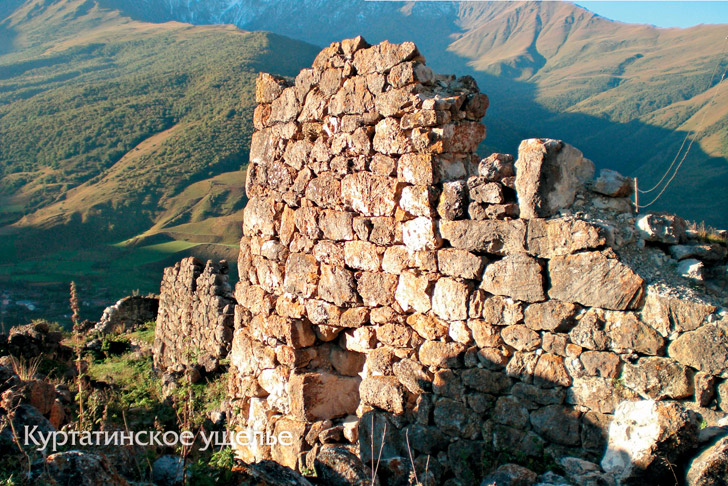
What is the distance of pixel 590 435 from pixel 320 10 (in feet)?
384

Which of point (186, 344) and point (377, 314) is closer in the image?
point (377, 314)

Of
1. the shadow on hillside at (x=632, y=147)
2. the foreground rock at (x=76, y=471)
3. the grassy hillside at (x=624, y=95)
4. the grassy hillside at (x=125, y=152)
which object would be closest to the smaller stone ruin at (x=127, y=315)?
the foreground rock at (x=76, y=471)

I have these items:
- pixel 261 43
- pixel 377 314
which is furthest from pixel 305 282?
pixel 261 43

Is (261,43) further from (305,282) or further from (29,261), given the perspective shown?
(305,282)

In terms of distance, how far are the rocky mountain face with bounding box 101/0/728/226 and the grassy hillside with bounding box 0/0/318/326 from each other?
1801 centimetres

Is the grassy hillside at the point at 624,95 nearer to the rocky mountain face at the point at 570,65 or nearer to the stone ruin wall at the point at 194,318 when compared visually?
the rocky mountain face at the point at 570,65

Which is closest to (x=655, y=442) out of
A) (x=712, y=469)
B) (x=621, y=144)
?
(x=712, y=469)

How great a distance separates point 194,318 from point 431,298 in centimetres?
562

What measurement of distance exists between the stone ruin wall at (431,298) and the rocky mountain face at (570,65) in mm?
23146

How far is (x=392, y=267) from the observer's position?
4.18m

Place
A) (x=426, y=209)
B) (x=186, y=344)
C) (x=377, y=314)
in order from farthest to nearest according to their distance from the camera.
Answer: (x=186, y=344)
(x=377, y=314)
(x=426, y=209)

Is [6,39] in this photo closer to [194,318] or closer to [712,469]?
[194,318]

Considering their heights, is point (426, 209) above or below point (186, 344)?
above

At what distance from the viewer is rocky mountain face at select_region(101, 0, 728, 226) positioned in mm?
30906
